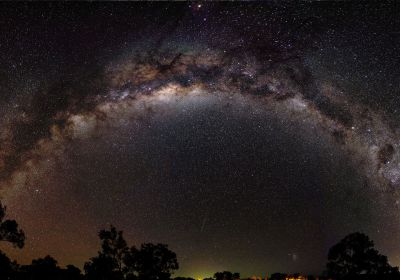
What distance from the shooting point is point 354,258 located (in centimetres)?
4419

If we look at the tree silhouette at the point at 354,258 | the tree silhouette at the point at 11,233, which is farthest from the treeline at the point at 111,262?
the tree silhouette at the point at 354,258

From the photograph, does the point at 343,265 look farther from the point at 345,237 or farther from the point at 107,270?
the point at 107,270

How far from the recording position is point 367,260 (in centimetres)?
4350

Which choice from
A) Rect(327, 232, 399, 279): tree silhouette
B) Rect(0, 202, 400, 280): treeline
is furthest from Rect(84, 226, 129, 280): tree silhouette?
Rect(327, 232, 399, 279): tree silhouette

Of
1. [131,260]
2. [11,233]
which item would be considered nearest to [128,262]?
[131,260]

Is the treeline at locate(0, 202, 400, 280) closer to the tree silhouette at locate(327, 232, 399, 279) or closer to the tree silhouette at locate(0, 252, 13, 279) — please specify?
the tree silhouette at locate(327, 232, 399, 279)

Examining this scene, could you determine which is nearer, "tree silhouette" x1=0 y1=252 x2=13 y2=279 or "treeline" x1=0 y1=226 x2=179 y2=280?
"tree silhouette" x1=0 y1=252 x2=13 y2=279

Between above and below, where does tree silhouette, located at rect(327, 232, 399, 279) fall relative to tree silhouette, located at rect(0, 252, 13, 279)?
above

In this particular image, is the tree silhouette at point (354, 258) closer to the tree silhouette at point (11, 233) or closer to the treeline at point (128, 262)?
the treeline at point (128, 262)

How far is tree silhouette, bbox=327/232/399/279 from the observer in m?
43.2

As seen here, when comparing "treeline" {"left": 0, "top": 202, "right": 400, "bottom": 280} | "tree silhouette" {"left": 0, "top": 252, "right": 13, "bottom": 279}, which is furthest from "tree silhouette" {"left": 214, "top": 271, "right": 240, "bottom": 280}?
"tree silhouette" {"left": 0, "top": 252, "right": 13, "bottom": 279}

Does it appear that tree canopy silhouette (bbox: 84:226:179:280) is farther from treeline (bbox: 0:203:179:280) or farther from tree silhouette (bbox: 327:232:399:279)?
tree silhouette (bbox: 327:232:399:279)

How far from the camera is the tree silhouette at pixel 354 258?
4316 centimetres

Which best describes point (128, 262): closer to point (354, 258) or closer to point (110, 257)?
point (110, 257)
